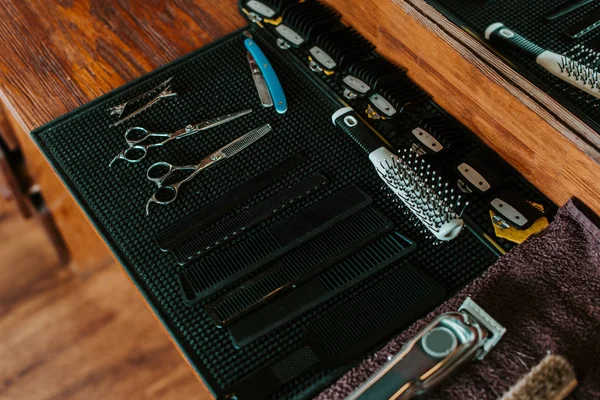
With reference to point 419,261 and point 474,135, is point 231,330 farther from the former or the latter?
point 474,135

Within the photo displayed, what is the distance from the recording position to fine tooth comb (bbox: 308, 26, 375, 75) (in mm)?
1319

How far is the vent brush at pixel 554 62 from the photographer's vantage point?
1.20 m

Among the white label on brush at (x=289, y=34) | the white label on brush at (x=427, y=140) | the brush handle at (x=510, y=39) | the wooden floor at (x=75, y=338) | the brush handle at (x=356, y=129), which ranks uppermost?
the brush handle at (x=510, y=39)

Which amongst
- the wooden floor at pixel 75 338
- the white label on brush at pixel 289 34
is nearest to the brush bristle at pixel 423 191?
the white label on brush at pixel 289 34

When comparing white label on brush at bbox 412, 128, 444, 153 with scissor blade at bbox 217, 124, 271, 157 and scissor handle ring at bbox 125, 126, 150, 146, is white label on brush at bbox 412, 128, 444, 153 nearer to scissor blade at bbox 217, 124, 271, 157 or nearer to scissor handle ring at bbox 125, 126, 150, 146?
scissor blade at bbox 217, 124, 271, 157

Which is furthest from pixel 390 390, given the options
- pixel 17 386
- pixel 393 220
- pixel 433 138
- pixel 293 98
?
pixel 17 386

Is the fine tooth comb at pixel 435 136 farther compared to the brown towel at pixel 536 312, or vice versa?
the fine tooth comb at pixel 435 136

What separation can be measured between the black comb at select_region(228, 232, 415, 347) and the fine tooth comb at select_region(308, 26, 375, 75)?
0.40 metres

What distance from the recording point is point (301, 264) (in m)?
1.08

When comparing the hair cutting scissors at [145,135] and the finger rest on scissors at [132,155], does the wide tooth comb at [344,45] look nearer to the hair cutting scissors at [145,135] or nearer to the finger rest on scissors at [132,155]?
the hair cutting scissors at [145,135]

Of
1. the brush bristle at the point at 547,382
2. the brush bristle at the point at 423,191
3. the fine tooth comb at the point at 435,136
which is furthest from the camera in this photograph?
the fine tooth comb at the point at 435,136

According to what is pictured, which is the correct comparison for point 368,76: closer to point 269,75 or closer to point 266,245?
point 269,75

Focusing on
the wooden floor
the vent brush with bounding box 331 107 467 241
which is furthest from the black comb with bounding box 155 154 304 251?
the wooden floor

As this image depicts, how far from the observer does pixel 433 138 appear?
47.3 inches
